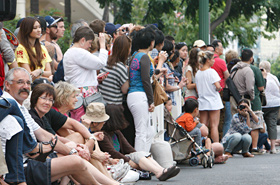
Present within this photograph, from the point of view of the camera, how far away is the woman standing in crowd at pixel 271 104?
47.6 ft

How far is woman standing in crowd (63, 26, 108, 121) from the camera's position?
29.5 feet

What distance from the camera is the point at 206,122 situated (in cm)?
1307

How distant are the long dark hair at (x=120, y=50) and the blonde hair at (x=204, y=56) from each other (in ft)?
11.0

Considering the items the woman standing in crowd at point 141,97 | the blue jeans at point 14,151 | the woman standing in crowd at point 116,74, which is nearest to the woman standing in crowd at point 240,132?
the woman standing in crowd at point 141,97

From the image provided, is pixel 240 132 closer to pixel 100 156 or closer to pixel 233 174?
pixel 233 174

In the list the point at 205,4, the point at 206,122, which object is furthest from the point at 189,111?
the point at 205,4

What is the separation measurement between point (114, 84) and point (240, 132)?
443 cm

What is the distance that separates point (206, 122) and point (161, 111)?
2.43 m

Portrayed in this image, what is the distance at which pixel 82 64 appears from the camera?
901cm

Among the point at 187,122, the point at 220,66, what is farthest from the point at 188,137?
the point at 220,66

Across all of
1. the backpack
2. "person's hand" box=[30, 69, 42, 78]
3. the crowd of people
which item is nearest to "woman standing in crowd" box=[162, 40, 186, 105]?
the crowd of people

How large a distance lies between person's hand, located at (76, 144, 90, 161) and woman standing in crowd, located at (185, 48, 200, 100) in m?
6.13

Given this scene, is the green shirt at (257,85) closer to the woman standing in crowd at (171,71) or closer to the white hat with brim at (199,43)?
the white hat with brim at (199,43)

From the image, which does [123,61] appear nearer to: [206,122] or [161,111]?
[161,111]
